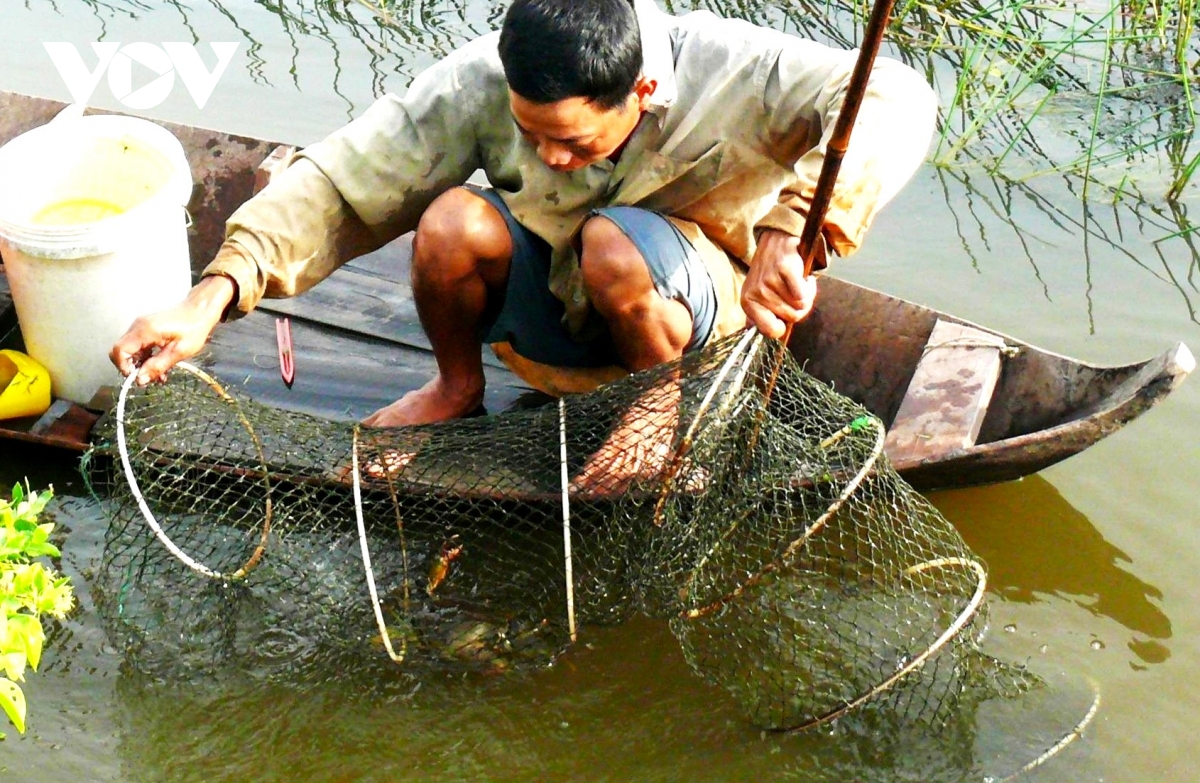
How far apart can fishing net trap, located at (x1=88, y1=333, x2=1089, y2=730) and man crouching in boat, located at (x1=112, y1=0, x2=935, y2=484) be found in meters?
0.15

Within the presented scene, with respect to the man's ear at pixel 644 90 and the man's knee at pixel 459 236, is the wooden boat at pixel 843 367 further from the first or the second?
the man's ear at pixel 644 90

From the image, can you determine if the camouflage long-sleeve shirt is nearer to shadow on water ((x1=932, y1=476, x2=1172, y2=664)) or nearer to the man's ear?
the man's ear

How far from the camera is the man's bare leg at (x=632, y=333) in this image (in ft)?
9.12

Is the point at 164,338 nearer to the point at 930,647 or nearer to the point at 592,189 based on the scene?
the point at 592,189

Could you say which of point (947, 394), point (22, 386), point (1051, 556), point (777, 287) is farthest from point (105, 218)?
point (1051, 556)

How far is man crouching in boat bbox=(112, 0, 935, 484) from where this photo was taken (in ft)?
8.48

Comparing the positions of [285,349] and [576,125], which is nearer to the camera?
[576,125]

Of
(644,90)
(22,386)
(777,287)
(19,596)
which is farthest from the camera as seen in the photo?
(22,386)

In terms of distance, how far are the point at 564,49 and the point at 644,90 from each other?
0.33m

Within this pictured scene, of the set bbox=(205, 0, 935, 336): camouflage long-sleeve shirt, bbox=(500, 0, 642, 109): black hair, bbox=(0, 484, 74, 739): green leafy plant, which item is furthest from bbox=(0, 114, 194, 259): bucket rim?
bbox=(0, 484, 74, 739): green leafy plant

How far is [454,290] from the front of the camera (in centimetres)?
304

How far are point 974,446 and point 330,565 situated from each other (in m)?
1.56

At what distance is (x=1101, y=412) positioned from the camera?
9.72 feet

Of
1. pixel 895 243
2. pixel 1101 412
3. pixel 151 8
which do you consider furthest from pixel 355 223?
pixel 151 8
